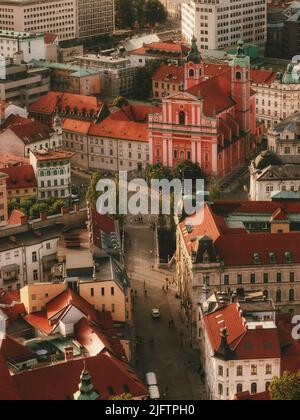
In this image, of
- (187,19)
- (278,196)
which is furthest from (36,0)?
(278,196)

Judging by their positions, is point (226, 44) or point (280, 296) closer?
point (280, 296)

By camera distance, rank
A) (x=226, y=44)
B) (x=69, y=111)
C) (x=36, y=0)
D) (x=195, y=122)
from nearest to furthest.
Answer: (x=195, y=122) < (x=69, y=111) < (x=226, y=44) < (x=36, y=0)

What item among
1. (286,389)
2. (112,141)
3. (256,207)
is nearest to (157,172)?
(112,141)

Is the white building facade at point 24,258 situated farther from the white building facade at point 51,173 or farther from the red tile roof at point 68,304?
the white building facade at point 51,173

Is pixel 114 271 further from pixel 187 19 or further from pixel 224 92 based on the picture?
pixel 187 19

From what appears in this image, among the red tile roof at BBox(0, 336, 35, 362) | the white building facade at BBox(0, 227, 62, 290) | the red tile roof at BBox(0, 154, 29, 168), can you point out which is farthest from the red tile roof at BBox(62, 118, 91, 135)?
the red tile roof at BBox(0, 336, 35, 362)

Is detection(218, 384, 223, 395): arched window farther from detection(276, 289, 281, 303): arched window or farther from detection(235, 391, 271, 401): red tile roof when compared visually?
detection(276, 289, 281, 303): arched window
